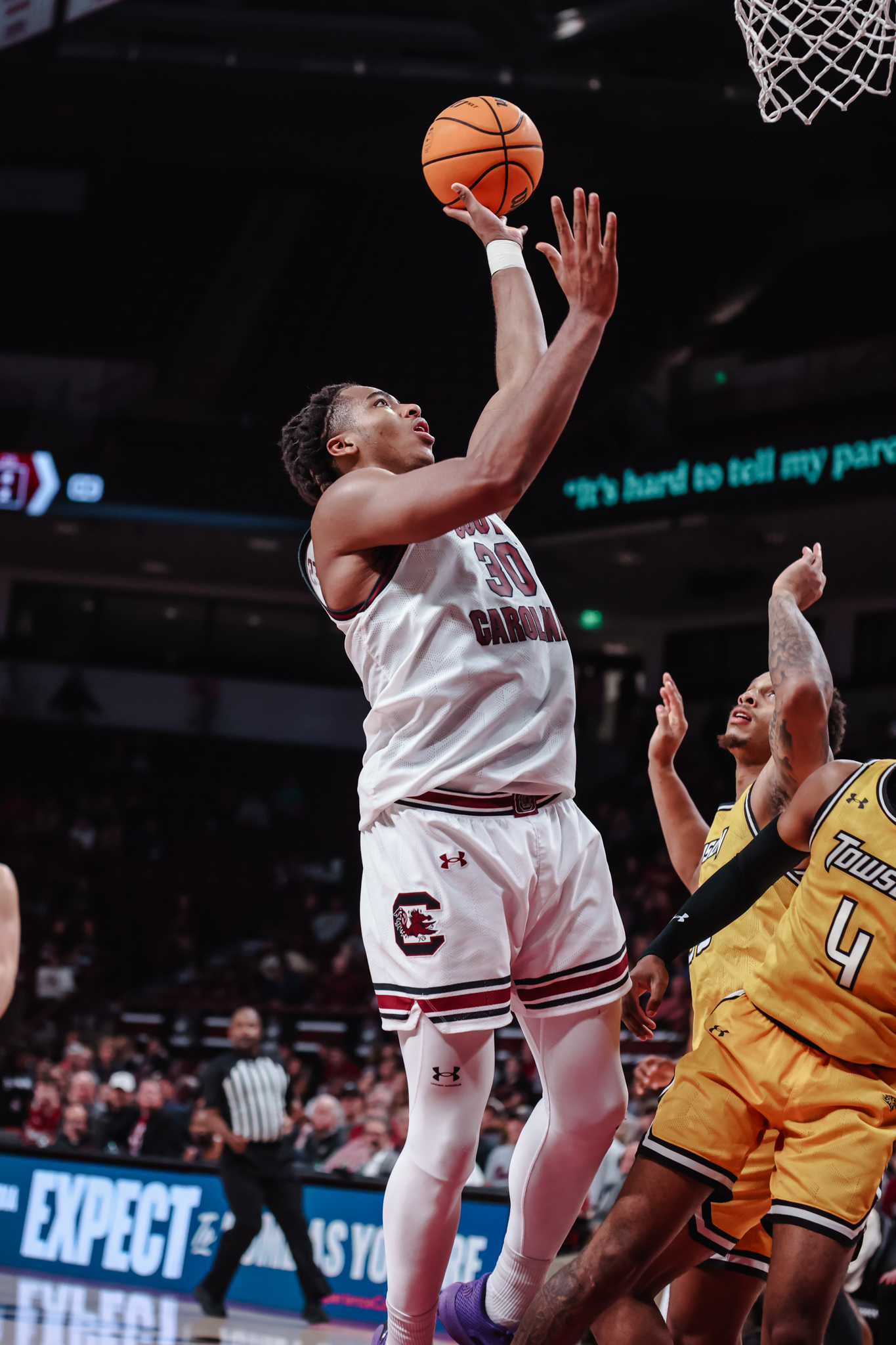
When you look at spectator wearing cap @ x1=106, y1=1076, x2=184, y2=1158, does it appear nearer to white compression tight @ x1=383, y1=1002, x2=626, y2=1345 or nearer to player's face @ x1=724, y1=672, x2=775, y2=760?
player's face @ x1=724, y1=672, x2=775, y2=760

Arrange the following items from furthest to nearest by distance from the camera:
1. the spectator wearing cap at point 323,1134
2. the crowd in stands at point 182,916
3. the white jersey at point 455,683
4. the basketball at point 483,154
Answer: the crowd in stands at point 182,916, the spectator wearing cap at point 323,1134, the basketball at point 483,154, the white jersey at point 455,683

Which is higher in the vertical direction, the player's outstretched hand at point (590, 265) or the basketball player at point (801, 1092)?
the player's outstretched hand at point (590, 265)

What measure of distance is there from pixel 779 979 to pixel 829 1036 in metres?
0.20

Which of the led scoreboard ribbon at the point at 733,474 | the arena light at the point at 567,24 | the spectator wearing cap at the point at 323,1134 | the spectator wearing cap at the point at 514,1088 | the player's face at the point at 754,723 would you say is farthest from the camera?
the arena light at the point at 567,24

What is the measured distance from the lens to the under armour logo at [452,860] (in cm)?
323

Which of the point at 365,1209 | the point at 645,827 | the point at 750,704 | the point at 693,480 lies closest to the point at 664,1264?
the point at 750,704

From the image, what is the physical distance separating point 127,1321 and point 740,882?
19.8 feet

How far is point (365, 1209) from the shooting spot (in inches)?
363

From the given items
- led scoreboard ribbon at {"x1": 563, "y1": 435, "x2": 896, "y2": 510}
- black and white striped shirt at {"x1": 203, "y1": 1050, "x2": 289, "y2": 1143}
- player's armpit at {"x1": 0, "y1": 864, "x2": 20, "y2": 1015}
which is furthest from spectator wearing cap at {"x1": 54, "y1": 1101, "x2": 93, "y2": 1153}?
led scoreboard ribbon at {"x1": 563, "y1": 435, "x2": 896, "y2": 510}

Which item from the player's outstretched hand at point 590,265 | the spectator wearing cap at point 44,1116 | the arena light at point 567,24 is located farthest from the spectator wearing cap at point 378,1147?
the arena light at point 567,24

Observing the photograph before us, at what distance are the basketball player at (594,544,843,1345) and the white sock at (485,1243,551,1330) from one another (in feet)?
0.73

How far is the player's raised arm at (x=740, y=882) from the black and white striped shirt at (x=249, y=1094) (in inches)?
241

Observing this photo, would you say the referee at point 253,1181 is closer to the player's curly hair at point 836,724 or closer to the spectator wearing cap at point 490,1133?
the spectator wearing cap at point 490,1133

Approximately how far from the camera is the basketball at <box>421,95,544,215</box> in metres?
3.78
